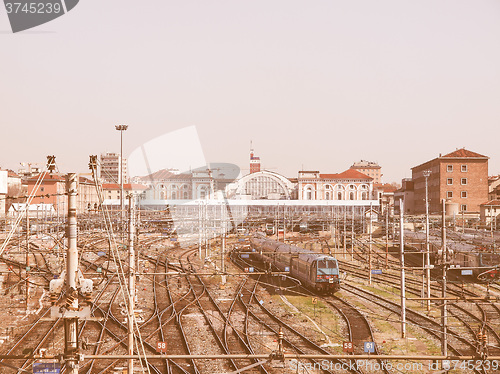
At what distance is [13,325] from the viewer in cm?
2227

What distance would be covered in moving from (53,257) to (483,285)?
34848 mm

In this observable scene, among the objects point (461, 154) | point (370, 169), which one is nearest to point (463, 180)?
point (461, 154)

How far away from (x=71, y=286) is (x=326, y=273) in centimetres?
2170

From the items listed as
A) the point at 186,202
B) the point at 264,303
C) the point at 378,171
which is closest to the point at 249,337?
the point at 264,303

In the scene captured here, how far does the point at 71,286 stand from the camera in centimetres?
757

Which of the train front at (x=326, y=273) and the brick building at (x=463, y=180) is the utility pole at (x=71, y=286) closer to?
the train front at (x=326, y=273)

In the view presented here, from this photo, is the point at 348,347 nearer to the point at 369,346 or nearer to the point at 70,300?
the point at 369,346

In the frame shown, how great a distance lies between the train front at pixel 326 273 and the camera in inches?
1097

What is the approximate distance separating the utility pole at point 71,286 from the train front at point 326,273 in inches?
839

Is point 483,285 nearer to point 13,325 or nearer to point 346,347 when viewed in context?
point 346,347

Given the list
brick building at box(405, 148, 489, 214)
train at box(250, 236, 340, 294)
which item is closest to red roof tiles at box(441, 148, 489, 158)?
brick building at box(405, 148, 489, 214)

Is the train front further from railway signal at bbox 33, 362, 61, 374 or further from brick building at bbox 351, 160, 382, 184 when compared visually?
brick building at bbox 351, 160, 382, 184

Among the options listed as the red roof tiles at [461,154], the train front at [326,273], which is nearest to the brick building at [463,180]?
the red roof tiles at [461,154]

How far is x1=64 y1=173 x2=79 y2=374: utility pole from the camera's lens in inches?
291
